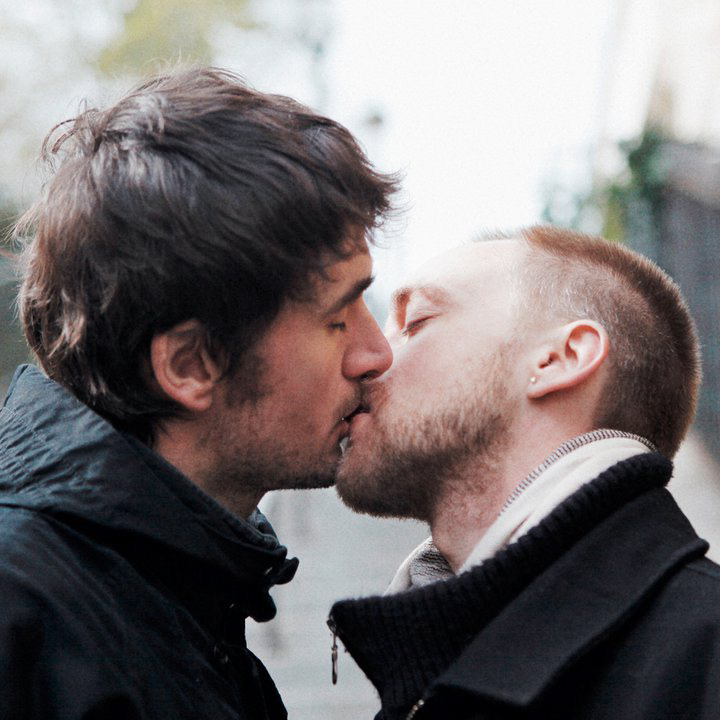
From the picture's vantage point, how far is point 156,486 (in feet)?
7.09

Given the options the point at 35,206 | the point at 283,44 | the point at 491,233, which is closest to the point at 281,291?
the point at 35,206

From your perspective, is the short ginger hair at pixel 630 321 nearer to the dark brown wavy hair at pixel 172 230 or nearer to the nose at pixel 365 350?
the nose at pixel 365 350

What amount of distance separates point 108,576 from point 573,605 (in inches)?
34.6

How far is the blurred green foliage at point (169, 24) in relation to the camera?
20922 mm

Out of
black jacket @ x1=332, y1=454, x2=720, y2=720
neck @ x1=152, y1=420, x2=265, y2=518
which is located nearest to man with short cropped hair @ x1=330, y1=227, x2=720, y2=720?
black jacket @ x1=332, y1=454, x2=720, y2=720

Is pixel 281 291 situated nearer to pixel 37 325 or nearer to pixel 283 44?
pixel 37 325

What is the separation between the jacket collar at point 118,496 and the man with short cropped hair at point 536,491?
0.29 meters

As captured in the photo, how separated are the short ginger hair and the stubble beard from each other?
0.76ft

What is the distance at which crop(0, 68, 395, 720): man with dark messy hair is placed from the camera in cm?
205

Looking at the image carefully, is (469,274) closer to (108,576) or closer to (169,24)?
(108,576)

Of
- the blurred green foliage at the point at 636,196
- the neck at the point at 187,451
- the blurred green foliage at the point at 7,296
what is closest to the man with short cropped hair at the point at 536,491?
the neck at the point at 187,451

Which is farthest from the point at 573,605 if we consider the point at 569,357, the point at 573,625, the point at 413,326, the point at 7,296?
the point at 7,296

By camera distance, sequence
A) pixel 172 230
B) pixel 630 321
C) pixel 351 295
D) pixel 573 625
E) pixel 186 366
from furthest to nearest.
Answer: pixel 630 321 → pixel 351 295 → pixel 186 366 → pixel 172 230 → pixel 573 625

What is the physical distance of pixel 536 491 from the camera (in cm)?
238
